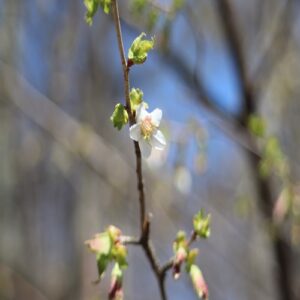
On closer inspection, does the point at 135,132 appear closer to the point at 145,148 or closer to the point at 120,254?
the point at 145,148

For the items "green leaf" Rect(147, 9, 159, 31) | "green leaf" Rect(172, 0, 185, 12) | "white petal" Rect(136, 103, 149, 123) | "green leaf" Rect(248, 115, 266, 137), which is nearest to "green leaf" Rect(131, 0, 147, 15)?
"green leaf" Rect(147, 9, 159, 31)

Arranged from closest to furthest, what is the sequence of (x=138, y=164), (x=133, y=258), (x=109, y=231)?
1. (x=138, y=164)
2. (x=109, y=231)
3. (x=133, y=258)

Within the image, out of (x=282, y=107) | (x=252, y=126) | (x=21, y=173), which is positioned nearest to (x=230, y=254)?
(x=282, y=107)

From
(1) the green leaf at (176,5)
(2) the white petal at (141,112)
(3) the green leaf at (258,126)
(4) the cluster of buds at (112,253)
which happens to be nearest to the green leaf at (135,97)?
(2) the white petal at (141,112)

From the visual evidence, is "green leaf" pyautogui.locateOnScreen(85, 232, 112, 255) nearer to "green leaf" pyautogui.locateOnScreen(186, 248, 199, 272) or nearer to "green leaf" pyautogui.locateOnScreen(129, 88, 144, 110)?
"green leaf" pyautogui.locateOnScreen(186, 248, 199, 272)

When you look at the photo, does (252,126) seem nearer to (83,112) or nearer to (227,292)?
(83,112)

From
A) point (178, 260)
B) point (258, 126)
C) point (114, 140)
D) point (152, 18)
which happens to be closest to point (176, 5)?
point (152, 18)

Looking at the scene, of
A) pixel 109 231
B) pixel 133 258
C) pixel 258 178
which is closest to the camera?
pixel 109 231
